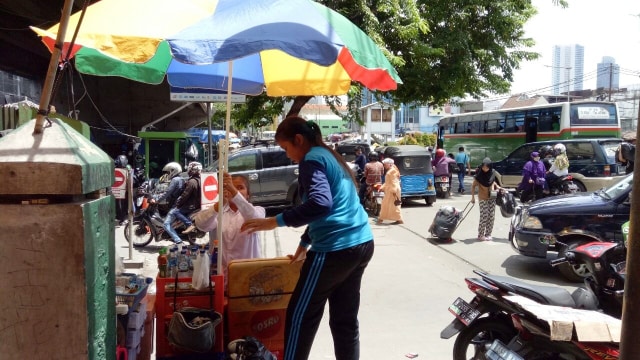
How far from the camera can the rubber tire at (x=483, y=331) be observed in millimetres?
3723

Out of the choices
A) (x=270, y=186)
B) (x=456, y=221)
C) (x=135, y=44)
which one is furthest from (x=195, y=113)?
(x=135, y=44)

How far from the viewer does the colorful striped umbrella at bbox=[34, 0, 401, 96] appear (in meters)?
2.85

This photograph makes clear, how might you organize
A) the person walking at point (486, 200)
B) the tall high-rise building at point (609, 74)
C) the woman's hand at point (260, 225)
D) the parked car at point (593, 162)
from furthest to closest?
the tall high-rise building at point (609, 74) < the parked car at point (593, 162) < the person walking at point (486, 200) < the woman's hand at point (260, 225)

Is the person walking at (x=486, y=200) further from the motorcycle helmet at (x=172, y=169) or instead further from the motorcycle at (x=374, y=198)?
the motorcycle helmet at (x=172, y=169)

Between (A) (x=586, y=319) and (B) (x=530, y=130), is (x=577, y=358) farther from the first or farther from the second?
(B) (x=530, y=130)

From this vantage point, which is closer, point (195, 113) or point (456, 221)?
point (456, 221)

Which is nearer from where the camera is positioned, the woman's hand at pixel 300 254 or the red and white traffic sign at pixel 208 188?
the woman's hand at pixel 300 254

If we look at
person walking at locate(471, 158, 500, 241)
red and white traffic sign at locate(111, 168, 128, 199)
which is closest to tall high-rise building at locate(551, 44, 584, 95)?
person walking at locate(471, 158, 500, 241)

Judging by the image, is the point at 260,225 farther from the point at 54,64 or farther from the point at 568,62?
the point at 568,62

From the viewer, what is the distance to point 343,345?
129 inches

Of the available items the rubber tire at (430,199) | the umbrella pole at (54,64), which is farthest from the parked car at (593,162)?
the umbrella pole at (54,64)

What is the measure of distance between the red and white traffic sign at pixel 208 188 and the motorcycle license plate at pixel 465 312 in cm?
366

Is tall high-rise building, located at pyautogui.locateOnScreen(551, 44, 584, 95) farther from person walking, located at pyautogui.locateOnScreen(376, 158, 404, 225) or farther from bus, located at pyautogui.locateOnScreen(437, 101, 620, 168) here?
person walking, located at pyautogui.locateOnScreen(376, 158, 404, 225)

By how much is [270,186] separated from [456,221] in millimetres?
5279
